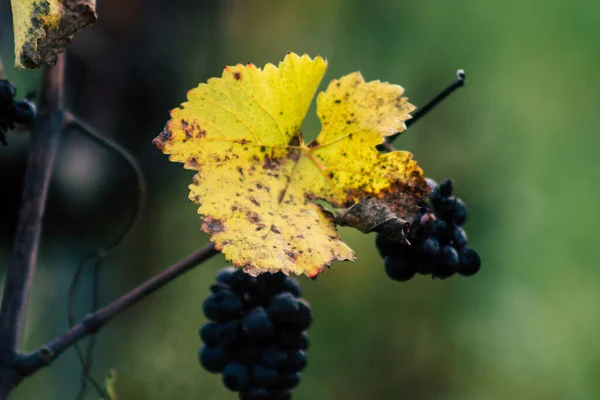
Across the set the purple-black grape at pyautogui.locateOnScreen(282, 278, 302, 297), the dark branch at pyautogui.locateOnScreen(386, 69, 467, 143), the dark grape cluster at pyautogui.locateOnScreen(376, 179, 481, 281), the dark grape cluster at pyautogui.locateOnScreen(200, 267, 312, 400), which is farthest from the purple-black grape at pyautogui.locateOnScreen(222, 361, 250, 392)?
the dark branch at pyautogui.locateOnScreen(386, 69, 467, 143)

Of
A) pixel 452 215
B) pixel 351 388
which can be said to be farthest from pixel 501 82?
pixel 452 215

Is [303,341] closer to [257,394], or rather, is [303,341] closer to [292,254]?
[257,394]

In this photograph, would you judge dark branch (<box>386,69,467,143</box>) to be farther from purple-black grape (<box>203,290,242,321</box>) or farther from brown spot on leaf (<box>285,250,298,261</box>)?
purple-black grape (<box>203,290,242,321</box>)

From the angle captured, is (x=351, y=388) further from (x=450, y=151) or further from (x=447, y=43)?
(x=447, y=43)

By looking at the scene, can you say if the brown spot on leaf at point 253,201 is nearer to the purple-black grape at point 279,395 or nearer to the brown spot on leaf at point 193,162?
the brown spot on leaf at point 193,162

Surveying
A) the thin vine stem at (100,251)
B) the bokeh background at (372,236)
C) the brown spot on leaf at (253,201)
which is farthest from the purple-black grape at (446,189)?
the bokeh background at (372,236)

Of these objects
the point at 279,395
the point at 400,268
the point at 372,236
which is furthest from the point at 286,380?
the point at 372,236

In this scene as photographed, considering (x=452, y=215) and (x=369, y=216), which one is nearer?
(x=369, y=216)
